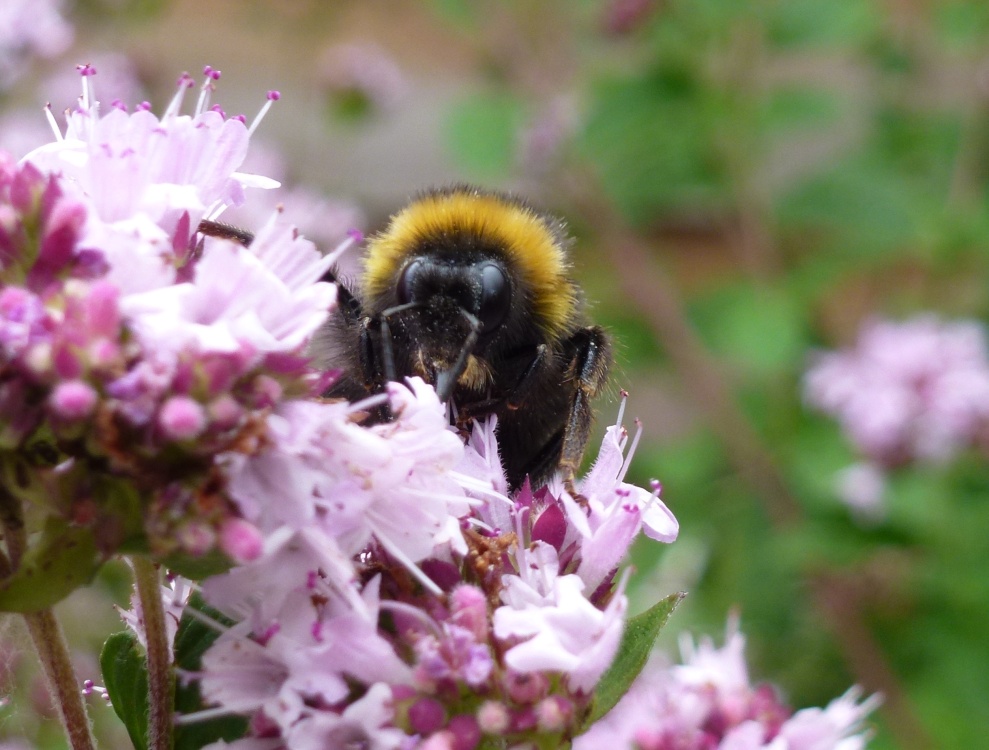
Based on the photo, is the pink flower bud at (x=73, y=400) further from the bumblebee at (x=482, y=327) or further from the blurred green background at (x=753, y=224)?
the blurred green background at (x=753, y=224)

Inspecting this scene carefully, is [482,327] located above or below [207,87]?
below

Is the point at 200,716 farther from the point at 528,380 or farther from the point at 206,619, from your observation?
the point at 528,380

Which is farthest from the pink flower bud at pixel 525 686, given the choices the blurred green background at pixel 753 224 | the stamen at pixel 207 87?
the blurred green background at pixel 753 224

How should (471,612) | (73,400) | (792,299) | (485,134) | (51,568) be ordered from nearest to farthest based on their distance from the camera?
1. (73,400)
2. (51,568)
3. (471,612)
4. (792,299)
5. (485,134)

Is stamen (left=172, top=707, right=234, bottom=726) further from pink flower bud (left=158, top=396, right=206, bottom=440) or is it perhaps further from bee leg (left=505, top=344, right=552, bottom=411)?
bee leg (left=505, top=344, right=552, bottom=411)

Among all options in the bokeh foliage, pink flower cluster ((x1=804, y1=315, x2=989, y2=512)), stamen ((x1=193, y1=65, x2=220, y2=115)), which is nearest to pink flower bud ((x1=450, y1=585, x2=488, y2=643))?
stamen ((x1=193, y1=65, x2=220, y2=115))

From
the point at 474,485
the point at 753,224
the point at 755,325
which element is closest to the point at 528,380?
the point at 474,485
